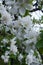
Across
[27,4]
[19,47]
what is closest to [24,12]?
[27,4]

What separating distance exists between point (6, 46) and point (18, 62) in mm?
107

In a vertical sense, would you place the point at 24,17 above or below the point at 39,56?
above

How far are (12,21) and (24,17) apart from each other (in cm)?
7

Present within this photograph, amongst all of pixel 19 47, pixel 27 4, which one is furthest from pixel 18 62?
pixel 27 4

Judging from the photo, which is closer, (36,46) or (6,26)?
(36,46)

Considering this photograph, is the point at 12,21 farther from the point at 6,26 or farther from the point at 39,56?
the point at 39,56

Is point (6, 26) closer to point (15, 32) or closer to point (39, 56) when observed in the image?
point (15, 32)

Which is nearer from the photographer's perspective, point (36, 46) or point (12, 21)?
point (36, 46)

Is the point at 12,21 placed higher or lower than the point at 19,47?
higher

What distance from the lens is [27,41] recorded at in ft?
3.36

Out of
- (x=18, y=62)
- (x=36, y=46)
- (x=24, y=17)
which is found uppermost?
(x=24, y=17)

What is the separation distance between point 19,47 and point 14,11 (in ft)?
0.61

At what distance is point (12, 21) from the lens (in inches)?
43.4

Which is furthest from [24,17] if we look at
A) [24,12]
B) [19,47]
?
[19,47]
